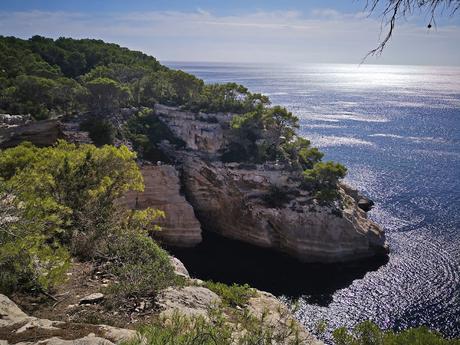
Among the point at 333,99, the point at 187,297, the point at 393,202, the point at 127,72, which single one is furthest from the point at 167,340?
the point at 333,99

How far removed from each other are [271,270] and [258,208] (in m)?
7.83

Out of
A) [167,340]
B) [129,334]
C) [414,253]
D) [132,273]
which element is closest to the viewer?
[167,340]

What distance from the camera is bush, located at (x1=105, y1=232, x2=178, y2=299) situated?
1238 cm

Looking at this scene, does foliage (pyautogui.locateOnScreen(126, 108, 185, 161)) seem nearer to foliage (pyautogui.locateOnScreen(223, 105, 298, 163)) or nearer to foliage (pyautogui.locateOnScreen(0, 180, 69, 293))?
foliage (pyautogui.locateOnScreen(223, 105, 298, 163))

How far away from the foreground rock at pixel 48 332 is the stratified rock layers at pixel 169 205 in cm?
3153

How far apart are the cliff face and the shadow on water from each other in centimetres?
143

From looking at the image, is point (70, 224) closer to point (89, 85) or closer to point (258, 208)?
point (258, 208)

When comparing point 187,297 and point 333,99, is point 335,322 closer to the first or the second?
point 187,297

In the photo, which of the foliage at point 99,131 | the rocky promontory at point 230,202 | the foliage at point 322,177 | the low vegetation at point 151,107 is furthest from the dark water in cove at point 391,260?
the foliage at point 99,131

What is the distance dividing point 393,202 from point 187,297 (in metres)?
45.2

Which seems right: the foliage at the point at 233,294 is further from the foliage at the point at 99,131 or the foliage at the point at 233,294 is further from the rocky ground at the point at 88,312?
the foliage at the point at 99,131

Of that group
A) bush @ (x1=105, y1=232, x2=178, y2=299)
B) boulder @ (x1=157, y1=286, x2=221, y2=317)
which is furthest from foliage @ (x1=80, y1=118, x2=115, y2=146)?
boulder @ (x1=157, y1=286, x2=221, y2=317)

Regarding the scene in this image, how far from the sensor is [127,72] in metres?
61.8

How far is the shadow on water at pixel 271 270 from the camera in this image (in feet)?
111
